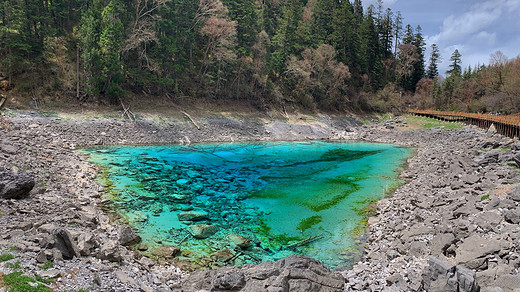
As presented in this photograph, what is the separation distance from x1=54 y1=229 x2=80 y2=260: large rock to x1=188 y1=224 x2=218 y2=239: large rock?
13.3ft

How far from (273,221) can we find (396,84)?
76945mm

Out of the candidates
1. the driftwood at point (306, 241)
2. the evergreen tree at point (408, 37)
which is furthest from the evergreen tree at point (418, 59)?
the driftwood at point (306, 241)

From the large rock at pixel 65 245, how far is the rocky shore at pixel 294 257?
0.07ft

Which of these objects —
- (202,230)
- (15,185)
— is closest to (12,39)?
(15,185)

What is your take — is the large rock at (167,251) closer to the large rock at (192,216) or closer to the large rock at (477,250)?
the large rock at (192,216)

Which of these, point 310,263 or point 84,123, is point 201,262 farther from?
point 84,123

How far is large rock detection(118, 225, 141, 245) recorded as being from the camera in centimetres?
940

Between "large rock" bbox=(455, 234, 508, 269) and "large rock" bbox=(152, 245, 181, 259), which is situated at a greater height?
"large rock" bbox=(455, 234, 508, 269)

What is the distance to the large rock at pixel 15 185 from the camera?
9.55m

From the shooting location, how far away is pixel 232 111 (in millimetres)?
43969

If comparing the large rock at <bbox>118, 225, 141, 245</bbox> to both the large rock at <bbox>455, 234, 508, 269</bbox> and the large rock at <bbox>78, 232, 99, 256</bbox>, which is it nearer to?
the large rock at <bbox>78, 232, 99, 256</bbox>

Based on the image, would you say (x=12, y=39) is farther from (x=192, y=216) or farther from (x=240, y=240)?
(x=240, y=240)

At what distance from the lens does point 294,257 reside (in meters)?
7.70

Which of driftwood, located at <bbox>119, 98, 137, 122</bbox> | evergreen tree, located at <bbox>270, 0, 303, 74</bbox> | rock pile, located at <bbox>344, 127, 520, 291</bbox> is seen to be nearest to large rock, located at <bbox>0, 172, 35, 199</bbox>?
rock pile, located at <bbox>344, 127, 520, 291</bbox>
